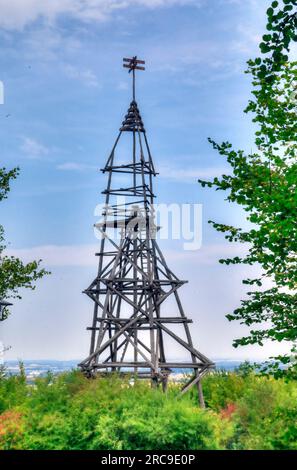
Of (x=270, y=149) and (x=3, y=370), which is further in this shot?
(x=3, y=370)

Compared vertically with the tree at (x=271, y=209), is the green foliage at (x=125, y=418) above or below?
below

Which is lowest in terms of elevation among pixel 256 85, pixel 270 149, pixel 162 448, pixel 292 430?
pixel 162 448

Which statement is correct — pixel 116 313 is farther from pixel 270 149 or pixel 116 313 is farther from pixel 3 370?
pixel 270 149

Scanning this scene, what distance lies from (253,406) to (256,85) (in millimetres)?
13015

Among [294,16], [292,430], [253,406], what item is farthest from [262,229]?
[253,406]

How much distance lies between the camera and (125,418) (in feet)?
67.8

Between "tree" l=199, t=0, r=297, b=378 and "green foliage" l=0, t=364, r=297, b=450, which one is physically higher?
"tree" l=199, t=0, r=297, b=378

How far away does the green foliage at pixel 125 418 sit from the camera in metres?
20.0

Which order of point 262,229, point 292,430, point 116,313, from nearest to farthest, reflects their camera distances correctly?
point 292,430, point 262,229, point 116,313

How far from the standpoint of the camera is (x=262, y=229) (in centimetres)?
1356

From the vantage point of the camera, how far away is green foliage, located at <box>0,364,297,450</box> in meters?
20.0
